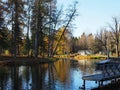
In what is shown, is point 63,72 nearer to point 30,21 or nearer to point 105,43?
point 30,21

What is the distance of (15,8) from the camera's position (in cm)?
5334

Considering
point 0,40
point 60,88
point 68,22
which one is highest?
point 68,22

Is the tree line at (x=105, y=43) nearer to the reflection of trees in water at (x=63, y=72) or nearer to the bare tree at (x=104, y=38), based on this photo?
the bare tree at (x=104, y=38)

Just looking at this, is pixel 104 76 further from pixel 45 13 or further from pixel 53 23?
pixel 53 23

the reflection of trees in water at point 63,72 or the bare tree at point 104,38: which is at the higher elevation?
the bare tree at point 104,38

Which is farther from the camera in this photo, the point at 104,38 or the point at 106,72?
the point at 104,38

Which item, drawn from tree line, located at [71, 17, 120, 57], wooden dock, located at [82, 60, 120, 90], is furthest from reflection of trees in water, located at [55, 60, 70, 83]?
tree line, located at [71, 17, 120, 57]

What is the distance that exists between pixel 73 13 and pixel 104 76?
40.5 meters

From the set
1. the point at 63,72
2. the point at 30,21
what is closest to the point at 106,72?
the point at 63,72

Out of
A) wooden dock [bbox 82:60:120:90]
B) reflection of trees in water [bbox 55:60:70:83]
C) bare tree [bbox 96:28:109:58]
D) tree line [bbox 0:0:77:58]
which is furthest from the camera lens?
bare tree [bbox 96:28:109:58]

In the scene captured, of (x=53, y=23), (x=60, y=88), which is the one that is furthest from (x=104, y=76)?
(x=53, y=23)

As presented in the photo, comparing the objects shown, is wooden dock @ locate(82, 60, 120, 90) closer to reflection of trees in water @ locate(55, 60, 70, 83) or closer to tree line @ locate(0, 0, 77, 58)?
reflection of trees in water @ locate(55, 60, 70, 83)

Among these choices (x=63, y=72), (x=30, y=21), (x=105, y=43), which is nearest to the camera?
(x=63, y=72)

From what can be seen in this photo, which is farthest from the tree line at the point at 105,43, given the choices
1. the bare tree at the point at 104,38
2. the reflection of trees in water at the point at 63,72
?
the reflection of trees in water at the point at 63,72
